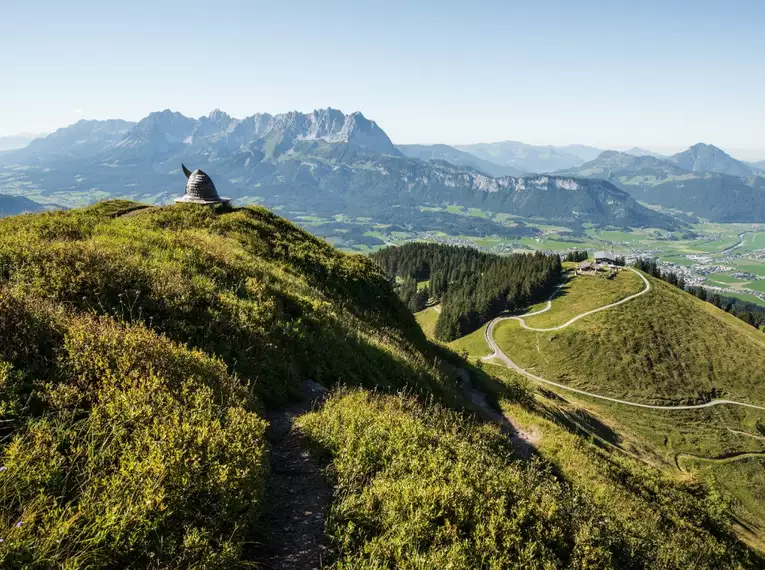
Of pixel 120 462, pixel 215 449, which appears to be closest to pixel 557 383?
pixel 215 449

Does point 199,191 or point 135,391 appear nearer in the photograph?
point 135,391

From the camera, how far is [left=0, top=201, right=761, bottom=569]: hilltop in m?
4.34

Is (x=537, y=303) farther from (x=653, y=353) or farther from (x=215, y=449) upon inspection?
(x=215, y=449)

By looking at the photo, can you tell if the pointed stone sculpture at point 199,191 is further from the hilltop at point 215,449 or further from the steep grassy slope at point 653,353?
the steep grassy slope at point 653,353

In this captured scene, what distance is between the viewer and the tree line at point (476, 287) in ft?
348

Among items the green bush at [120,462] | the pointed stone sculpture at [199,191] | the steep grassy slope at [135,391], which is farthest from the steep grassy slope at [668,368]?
the green bush at [120,462]

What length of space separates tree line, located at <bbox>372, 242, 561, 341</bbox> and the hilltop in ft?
305

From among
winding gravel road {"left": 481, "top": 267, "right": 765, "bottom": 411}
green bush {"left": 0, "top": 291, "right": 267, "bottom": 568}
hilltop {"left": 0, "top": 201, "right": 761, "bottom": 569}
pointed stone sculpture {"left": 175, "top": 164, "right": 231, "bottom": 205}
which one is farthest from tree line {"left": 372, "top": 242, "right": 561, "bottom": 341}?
green bush {"left": 0, "top": 291, "right": 267, "bottom": 568}

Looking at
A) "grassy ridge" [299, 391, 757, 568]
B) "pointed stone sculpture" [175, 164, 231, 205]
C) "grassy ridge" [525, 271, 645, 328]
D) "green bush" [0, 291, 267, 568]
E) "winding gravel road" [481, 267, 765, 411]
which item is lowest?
"winding gravel road" [481, 267, 765, 411]

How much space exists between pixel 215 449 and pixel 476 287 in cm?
12342

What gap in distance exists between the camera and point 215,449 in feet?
17.7

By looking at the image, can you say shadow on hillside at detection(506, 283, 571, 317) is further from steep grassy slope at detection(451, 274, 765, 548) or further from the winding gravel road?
steep grassy slope at detection(451, 274, 765, 548)

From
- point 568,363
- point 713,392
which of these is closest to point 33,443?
point 568,363

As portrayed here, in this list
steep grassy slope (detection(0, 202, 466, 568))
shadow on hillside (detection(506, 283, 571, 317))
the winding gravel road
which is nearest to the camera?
steep grassy slope (detection(0, 202, 466, 568))
